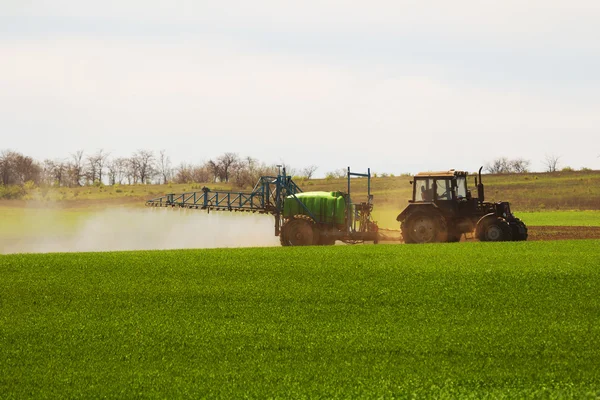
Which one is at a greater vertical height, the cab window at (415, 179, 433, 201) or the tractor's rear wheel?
the cab window at (415, 179, 433, 201)

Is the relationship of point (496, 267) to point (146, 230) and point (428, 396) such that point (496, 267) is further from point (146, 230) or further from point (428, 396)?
point (146, 230)

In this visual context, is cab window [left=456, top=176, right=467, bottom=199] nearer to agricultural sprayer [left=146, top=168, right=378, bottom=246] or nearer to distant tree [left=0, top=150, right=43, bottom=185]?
agricultural sprayer [left=146, top=168, right=378, bottom=246]

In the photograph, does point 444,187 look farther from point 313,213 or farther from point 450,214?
point 313,213

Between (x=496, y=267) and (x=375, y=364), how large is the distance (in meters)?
8.29

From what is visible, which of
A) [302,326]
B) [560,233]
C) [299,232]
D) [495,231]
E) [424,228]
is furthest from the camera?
[560,233]

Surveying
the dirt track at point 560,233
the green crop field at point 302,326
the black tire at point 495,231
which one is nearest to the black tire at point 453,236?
the black tire at point 495,231

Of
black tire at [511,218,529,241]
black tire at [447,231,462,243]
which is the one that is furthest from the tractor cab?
black tire at [511,218,529,241]

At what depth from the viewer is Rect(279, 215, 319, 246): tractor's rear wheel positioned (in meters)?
28.0

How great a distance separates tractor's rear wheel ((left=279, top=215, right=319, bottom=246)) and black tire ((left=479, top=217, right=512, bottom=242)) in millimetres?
6195

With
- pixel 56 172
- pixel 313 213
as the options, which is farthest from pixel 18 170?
pixel 313 213

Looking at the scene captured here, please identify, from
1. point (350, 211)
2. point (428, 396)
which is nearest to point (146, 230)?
point (350, 211)

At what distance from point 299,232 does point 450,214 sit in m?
5.66

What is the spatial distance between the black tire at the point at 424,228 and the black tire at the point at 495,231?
1.34 m

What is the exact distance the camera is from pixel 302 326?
14898mm
